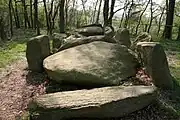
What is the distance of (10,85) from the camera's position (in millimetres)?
7484

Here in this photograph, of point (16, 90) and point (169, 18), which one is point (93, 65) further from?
point (169, 18)

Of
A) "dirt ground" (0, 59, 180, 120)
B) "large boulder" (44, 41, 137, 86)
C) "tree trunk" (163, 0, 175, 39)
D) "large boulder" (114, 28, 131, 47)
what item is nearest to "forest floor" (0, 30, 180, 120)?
"dirt ground" (0, 59, 180, 120)

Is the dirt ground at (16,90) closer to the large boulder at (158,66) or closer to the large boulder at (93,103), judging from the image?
the large boulder at (93,103)

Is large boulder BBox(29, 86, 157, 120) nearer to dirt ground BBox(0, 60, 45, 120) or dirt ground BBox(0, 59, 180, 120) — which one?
dirt ground BBox(0, 59, 180, 120)

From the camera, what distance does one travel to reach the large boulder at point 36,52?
8047mm

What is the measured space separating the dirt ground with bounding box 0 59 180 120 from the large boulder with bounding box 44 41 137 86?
15.8 inches

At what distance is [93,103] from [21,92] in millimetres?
2646

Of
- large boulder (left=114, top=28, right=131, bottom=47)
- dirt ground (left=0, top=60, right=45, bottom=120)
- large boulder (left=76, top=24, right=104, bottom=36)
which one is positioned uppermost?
large boulder (left=76, top=24, right=104, bottom=36)

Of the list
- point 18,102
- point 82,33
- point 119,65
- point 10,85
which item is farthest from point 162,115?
point 82,33

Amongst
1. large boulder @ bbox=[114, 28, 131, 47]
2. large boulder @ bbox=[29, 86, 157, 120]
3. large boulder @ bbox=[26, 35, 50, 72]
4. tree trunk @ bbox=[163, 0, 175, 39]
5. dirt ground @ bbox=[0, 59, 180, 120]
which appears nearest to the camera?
large boulder @ bbox=[29, 86, 157, 120]

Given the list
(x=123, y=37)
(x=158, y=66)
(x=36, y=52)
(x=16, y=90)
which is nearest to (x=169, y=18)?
(x=123, y=37)

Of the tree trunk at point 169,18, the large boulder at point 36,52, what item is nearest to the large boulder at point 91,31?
the large boulder at point 36,52

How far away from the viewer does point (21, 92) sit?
6.98 m

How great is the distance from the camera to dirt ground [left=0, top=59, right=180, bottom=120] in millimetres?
5515
